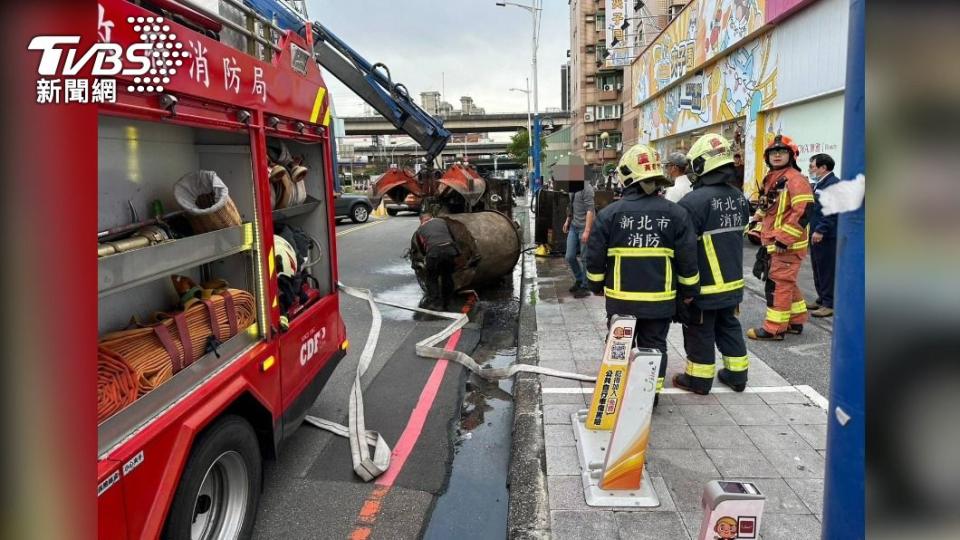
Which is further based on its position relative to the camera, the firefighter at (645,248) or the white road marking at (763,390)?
the white road marking at (763,390)

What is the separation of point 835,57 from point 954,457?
12.0 meters

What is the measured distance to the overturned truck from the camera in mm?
8523

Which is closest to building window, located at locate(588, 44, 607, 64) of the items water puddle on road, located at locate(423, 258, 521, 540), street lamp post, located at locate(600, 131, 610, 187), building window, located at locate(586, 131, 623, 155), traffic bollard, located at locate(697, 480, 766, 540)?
building window, located at locate(586, 131, 623, 155)

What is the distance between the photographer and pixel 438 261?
27.2ft

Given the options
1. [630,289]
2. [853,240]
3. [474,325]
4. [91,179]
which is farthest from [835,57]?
[91,179]

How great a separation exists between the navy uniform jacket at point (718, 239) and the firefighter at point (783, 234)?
5.60 ft

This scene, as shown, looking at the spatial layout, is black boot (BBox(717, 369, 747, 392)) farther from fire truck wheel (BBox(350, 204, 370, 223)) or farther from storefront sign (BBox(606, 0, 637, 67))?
→ storefront sign (BBox(606, 0, 637, 67))

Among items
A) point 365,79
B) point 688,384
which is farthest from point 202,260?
point 365,79

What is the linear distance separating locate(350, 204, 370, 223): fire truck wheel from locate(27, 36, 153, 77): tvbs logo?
20.2m

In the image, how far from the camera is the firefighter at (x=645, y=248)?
397 cm

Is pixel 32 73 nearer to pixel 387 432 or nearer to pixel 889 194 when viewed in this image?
pixel 889 194

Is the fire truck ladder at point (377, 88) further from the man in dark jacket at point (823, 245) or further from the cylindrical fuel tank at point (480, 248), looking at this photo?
the man in dark jacket at point (823, 245)

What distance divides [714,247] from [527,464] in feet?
6.91

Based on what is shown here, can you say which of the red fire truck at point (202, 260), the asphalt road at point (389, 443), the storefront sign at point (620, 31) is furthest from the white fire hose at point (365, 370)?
the storefront sign at point (620, 31)
